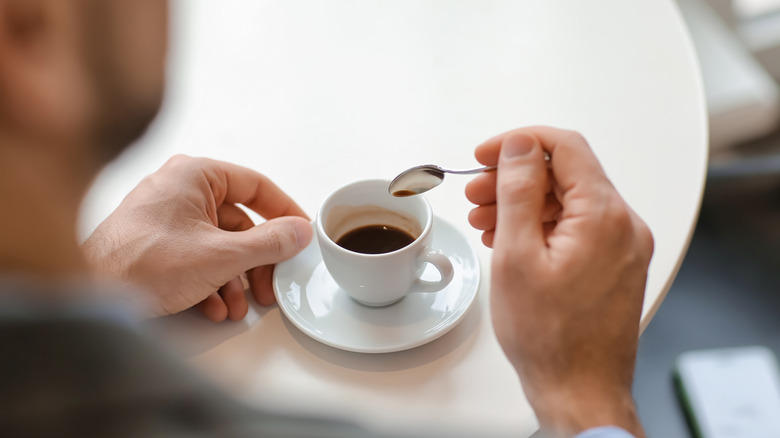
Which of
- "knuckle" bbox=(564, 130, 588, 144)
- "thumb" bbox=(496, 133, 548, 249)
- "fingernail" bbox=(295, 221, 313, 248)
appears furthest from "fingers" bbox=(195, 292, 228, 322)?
"knuckle" bbox=(564, 130, 588, 144)

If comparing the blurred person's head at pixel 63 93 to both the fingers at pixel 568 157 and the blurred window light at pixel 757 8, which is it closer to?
the fingers at pixel 568 157

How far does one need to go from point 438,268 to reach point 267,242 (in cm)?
20

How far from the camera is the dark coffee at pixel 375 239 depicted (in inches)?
34.4

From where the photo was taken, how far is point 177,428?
338 millimetres

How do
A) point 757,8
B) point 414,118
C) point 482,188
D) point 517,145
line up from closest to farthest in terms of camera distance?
1. point 517,145
2. point 482,188
3. point 414,118
4. point 757,8

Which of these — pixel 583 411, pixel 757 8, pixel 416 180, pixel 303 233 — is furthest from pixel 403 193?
pixel 757 8

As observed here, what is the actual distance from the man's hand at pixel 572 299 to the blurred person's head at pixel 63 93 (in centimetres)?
38

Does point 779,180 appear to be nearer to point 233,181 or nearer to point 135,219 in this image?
point 233,181

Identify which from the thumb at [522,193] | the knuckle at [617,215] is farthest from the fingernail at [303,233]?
the knuckle at [617,215]

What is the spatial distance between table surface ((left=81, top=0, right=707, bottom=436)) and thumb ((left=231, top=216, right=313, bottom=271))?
65 millimetres

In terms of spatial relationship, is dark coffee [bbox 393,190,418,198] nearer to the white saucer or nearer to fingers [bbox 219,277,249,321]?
the white saucer

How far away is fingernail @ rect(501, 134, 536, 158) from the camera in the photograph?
0.75m

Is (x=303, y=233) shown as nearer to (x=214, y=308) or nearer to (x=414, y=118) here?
(x=214, y=308)

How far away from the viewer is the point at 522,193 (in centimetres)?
71
